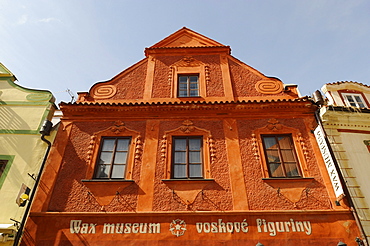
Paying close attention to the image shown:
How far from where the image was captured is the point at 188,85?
11102 mm

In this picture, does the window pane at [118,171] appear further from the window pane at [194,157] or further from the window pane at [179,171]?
the window pane at [194,157]

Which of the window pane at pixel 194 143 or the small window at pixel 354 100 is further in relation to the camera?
the small window at pixel 354 100

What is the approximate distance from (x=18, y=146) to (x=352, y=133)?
11.1 metres

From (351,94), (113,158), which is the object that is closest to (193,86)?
(113,158)

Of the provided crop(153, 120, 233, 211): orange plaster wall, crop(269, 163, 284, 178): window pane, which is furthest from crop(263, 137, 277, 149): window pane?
crop(153, 120, 233, 211): orange plaster wall

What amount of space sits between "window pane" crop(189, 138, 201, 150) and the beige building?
424 cm

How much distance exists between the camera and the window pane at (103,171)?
8.55 metres

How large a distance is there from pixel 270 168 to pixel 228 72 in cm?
449

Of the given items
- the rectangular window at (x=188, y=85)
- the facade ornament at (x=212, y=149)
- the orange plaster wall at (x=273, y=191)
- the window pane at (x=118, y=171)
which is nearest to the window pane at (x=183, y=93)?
the rectangular window at (x=188, y=85)

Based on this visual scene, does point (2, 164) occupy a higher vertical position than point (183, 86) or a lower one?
lower

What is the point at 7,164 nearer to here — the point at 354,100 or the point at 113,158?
the point at 113,158

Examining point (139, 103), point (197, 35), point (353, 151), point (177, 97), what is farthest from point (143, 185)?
point (197, 35)

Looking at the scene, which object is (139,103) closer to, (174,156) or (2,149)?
(174,156)

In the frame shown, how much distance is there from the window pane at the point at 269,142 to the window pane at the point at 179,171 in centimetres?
278
